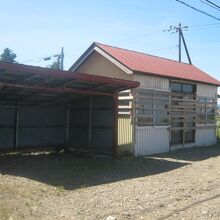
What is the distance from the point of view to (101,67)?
1892 centimetres

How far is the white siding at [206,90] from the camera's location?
21.9 meters

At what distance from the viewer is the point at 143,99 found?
17.7 meters

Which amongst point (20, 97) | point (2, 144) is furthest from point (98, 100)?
point (2, 144)

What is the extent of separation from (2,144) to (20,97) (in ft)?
6.58

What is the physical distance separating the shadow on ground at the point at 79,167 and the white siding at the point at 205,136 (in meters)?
4.08

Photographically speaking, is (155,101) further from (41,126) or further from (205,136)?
(205,136)

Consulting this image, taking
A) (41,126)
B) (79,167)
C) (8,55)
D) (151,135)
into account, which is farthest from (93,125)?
(8,55)

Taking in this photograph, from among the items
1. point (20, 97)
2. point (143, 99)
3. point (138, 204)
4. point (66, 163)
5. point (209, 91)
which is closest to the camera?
point (138, 204)

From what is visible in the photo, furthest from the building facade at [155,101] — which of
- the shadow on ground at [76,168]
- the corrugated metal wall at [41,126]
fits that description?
the corrugated metal wall at [41,126]

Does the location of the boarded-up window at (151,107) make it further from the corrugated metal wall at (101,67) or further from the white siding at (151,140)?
the corrugated metal wall at (101,67)

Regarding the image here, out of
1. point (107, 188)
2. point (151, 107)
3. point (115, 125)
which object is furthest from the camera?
point (151, 107)

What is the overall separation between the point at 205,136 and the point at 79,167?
1111 centimetres

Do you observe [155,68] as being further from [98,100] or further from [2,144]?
[2,144]

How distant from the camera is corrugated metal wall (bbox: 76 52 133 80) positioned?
18.0 metres
